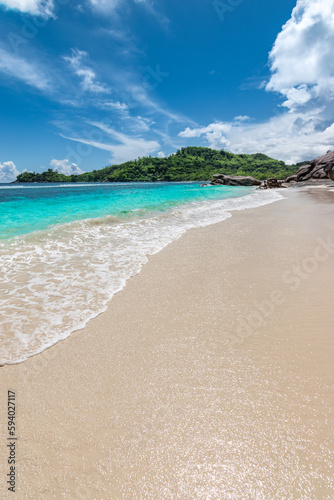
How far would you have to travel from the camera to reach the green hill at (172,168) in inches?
6227

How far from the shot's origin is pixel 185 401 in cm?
211

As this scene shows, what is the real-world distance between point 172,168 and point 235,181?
4466 inches

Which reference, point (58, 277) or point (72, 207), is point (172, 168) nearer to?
point (72, 207)

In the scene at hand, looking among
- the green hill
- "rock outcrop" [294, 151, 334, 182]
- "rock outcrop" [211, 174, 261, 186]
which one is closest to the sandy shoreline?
"rock outcrop" [294, 151, 334, 182]

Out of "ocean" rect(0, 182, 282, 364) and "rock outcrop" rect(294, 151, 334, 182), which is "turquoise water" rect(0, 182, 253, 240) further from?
"rock outcrop" rect(294, 151, 334, 182)

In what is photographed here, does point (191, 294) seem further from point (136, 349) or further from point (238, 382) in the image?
point (238, 382)

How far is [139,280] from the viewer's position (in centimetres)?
489

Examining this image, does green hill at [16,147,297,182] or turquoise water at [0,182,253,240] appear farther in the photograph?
green hill at [16,147,297,182]

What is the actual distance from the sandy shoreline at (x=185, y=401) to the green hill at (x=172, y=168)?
14912 cm

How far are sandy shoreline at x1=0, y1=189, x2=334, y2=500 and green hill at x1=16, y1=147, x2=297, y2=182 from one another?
149 metres

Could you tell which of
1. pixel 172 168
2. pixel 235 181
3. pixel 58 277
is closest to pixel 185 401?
pixel 58 277

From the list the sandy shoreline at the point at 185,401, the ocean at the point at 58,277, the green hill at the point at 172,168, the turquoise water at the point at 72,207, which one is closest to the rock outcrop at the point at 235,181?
the turquoise water at the point at 72,207

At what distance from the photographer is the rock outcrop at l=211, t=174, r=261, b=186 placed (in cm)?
5862

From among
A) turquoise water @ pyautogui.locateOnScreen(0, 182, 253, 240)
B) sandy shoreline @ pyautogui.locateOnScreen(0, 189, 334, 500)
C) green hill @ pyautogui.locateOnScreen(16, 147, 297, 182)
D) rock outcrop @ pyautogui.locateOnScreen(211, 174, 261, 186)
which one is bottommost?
sandy shoreline @ pyautogui.locateOnScreen(0, 189, 334, 500)
